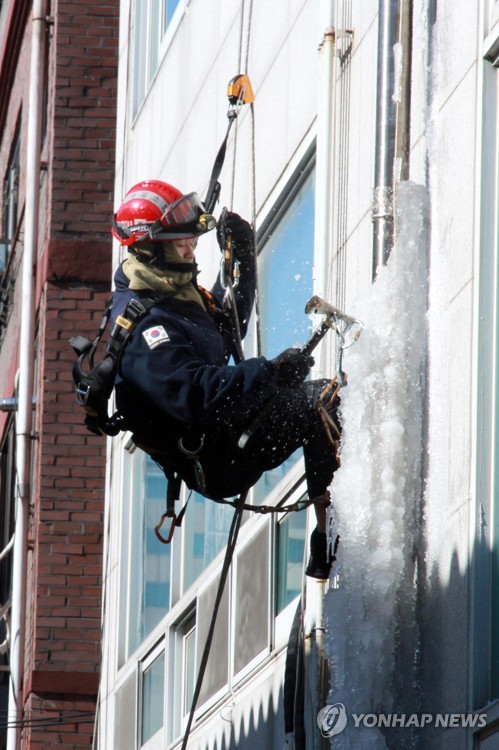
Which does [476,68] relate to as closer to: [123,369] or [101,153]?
[123,369]

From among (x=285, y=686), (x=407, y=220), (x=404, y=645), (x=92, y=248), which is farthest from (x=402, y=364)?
(x=92, y=248)

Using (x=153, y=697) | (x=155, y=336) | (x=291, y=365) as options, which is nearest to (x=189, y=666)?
(x=153, y=697)

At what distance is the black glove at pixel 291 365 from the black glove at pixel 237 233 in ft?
4.45

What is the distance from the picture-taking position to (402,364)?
600 centimetres

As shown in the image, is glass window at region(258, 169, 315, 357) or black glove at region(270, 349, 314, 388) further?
glass window at region(258, 169, 315, 357)

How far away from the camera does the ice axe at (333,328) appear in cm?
600

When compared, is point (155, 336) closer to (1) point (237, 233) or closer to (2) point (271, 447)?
(2) point (271, 447)

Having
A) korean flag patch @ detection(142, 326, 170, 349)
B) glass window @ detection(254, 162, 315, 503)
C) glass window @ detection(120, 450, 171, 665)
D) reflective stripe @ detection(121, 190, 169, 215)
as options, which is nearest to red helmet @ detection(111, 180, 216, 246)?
reflective stripe @ detection(121, 190, 169, 215)

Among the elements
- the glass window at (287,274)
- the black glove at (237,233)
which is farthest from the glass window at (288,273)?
the black glove at (237,233)

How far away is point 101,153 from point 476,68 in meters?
9.40

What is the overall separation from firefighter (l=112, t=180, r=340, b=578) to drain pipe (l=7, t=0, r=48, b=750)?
713 centimetres

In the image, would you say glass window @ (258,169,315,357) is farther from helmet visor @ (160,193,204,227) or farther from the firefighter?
helmet visor @ (160,193,204,227)

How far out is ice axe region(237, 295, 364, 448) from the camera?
6.00 metres

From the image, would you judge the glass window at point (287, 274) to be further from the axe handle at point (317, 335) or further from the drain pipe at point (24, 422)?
the drain pipe at point (24, 422)
